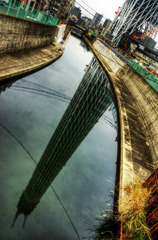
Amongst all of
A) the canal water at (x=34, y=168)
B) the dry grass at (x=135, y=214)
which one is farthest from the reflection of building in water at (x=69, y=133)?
the dry grass at (x=135, y=214)

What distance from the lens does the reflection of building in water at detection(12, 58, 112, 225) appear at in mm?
6672

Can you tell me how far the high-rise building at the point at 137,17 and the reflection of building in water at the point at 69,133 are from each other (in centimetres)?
4209

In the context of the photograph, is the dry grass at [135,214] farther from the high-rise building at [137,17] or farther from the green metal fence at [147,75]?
the high-rise building at [137,17]

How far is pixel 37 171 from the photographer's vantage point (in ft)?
24.9

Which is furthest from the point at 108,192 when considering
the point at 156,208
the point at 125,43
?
the point at 125,43

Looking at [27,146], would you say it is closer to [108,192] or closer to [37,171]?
[37,171]

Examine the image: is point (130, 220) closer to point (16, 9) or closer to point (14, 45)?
point (14, 45)

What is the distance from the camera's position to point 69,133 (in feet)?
42.9

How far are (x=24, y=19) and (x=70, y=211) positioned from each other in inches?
553

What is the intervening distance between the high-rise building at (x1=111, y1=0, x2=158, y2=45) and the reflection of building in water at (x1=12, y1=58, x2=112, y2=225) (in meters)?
42.1

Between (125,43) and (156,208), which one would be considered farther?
(125,43)

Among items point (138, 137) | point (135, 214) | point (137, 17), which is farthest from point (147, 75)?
point (137, 17)

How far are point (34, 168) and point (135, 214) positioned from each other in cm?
470

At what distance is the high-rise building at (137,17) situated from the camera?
167 feet
